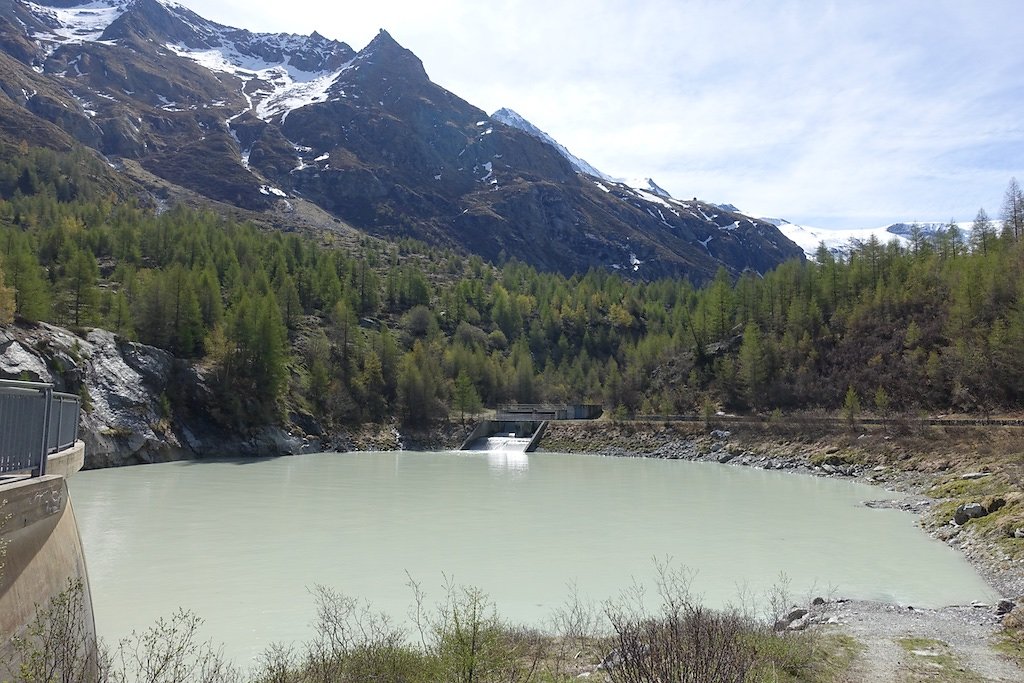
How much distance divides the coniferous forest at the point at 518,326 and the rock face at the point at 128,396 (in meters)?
2.71

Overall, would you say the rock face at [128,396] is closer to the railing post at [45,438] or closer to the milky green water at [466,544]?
the milky green water at [466,544]

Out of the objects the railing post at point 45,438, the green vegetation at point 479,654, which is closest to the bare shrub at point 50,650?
the green vegetation at point 479,654

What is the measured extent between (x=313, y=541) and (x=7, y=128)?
234m

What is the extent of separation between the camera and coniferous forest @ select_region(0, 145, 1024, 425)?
59.9m

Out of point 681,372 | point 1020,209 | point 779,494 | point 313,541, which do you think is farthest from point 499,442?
point 1020,209

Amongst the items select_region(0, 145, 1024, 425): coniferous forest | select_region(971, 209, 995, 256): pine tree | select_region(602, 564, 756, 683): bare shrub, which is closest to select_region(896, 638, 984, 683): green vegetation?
select_region(602, 564, 756, 683): bare shrub

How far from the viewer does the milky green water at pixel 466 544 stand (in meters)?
17.4

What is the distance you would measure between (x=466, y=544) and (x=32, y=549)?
1804 cm

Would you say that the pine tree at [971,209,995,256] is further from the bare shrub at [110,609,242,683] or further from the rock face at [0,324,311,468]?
the bare shrub at [110,609,242,683]

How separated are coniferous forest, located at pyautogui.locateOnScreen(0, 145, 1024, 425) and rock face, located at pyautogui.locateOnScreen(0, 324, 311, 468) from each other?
8.89 feet

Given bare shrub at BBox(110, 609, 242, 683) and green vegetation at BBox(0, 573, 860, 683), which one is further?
bare shrub at BBox(110, 609, 242, 683)

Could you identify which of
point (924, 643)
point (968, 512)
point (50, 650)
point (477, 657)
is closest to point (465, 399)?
point (968, 512)

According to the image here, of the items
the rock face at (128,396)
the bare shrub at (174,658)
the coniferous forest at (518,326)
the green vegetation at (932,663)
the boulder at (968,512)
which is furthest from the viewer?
the coniferous forest at (518,326)

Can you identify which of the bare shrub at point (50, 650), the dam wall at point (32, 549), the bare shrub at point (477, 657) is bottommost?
the bare shrub at point (477, 657)
